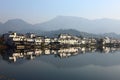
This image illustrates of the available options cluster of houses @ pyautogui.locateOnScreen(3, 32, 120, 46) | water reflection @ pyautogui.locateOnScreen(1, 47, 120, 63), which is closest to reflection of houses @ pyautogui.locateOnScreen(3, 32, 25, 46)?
cluster of houses @ pyautogui.locateOnScreen(3, 32, 120, 46)

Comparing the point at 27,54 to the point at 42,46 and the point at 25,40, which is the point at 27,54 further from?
the point at 42,46

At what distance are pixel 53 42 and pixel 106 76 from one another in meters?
31.8

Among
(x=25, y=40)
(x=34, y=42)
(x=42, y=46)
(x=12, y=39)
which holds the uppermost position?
(x=12, y=39)

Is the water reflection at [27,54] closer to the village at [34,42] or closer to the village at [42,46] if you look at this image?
the village at [42,46]

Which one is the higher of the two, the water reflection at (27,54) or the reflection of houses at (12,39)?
the reflection of houses at (12,39)

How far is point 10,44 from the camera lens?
38.2 metres

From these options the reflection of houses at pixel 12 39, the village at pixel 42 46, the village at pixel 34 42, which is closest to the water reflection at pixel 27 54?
the village at pixel 42 46

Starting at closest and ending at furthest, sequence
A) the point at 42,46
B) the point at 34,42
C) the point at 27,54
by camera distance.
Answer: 1. the point at 27,54
2. the point at 42,46
3. the point at 34,42

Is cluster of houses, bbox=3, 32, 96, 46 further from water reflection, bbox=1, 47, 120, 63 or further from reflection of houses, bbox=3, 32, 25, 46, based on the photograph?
water reflection, bbox=1, 47, 120, 63

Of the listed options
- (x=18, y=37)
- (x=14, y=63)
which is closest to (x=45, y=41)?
(x=18, y=37)

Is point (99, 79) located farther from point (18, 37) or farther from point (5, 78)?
point (18, 37)

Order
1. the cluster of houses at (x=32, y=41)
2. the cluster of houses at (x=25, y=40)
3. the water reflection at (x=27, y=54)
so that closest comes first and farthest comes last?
the water reflection at (x=27, y=54) < the cluster of houses at (x=25, y=40) < the cluster of houses at (x=32, y=41)

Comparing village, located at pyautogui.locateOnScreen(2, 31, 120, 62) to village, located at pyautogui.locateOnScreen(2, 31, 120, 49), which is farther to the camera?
village, located at pyautogui.locateOnScreen(2, 31, 120, 49)

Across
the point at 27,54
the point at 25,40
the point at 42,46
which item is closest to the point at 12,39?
the point at 25,40
